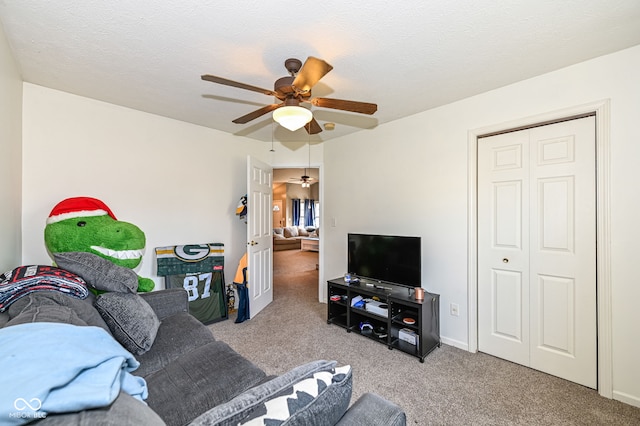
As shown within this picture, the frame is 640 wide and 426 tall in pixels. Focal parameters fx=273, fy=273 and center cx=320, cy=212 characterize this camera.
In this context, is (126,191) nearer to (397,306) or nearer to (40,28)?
(40,28)

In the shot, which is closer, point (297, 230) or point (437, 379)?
point (437, 379)

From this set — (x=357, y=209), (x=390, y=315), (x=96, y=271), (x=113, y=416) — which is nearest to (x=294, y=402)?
(x=113, y=416)

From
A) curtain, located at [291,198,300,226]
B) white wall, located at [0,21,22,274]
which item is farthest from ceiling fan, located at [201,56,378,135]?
curtain, located at [291,198,300,226]

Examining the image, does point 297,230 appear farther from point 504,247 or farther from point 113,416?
point 113,416

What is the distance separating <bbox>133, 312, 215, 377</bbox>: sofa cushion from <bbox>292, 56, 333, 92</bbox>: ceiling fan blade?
5.66 ft

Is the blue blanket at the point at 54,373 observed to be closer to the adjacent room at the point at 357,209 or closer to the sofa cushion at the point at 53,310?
the adjacent room at the point at 357,209

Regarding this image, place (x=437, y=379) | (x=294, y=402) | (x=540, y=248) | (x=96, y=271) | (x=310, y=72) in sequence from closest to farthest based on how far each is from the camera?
(x=294, y=402)
(x=310, y=72)
(x=96, y=271)
(x=437, y=379)
(x=540, y=248)

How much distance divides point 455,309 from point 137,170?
359cm

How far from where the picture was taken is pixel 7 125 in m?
1.84

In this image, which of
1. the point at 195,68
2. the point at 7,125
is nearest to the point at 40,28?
the point at 7,125

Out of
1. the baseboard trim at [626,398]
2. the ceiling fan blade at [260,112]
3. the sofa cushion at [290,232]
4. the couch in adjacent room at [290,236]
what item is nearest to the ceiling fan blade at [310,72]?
the ceiling fan blade at [260,112]

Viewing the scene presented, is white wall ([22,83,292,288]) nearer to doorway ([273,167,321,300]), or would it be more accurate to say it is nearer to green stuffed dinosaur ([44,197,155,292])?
green stuffed dinosaur ([44,197,155,292])

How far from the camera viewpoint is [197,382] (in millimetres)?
1324

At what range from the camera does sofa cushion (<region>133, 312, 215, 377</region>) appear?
152cm
